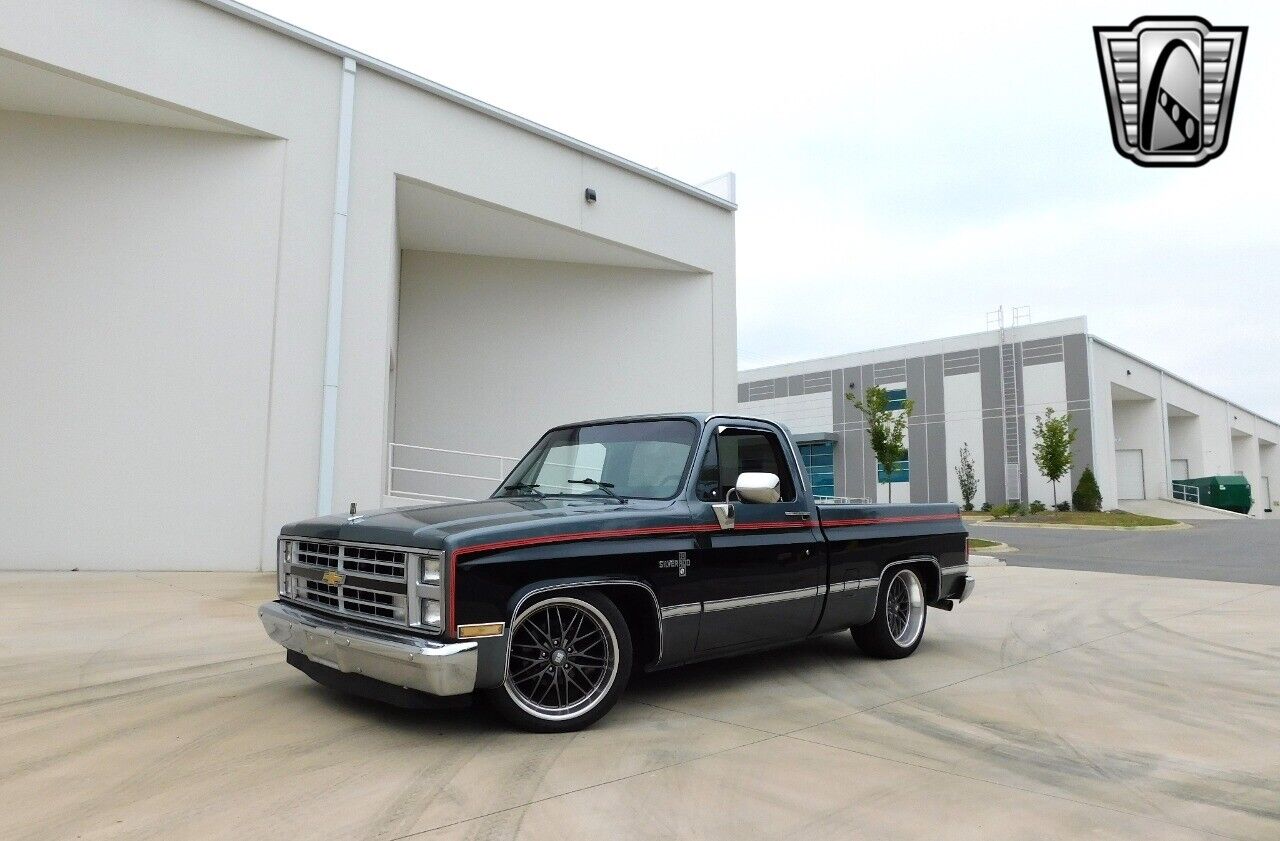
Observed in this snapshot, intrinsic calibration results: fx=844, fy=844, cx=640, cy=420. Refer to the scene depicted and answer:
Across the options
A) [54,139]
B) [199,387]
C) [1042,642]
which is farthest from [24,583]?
[1042,642]

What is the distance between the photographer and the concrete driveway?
3.13m

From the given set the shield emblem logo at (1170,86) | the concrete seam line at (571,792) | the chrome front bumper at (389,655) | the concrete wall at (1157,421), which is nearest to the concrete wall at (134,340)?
the chrome front bumper at (389,655)

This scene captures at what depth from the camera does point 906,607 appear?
6.63 m

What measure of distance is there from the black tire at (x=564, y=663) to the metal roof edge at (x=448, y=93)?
1105 cm

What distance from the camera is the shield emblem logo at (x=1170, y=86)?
6941 millimetres

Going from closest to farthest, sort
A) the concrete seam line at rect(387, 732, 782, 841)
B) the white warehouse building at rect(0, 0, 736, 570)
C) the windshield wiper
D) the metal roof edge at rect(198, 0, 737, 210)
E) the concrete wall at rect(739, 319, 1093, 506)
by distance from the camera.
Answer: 1. the concrete seam line at rect(387, 732, 782, 841)
2. the windshield wiper
3. the white warehouse building at rect(0, 0, 736, 570)
4. the metal roof edge at rect(198, 0, 737, 210)
5. the concrete wall at rect(739, 319, 1093, 506)

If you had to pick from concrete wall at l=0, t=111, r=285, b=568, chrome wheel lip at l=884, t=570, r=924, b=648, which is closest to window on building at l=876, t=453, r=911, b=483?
concrete wall at l=0, t=111, r=285, b=568

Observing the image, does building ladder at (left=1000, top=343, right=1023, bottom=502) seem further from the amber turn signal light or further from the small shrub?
the amber turn signal light

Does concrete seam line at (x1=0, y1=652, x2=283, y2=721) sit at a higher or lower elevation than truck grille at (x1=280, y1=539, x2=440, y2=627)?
lower

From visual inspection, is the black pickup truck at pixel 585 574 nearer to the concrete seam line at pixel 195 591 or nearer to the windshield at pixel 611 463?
the windshield at pixel 611 463

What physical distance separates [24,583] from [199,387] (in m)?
3.17

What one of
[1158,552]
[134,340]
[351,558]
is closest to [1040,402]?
[1158,552]

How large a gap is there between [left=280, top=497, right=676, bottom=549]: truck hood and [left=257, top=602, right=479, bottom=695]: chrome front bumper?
0.44m

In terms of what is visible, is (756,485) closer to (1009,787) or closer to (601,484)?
(601,484)
